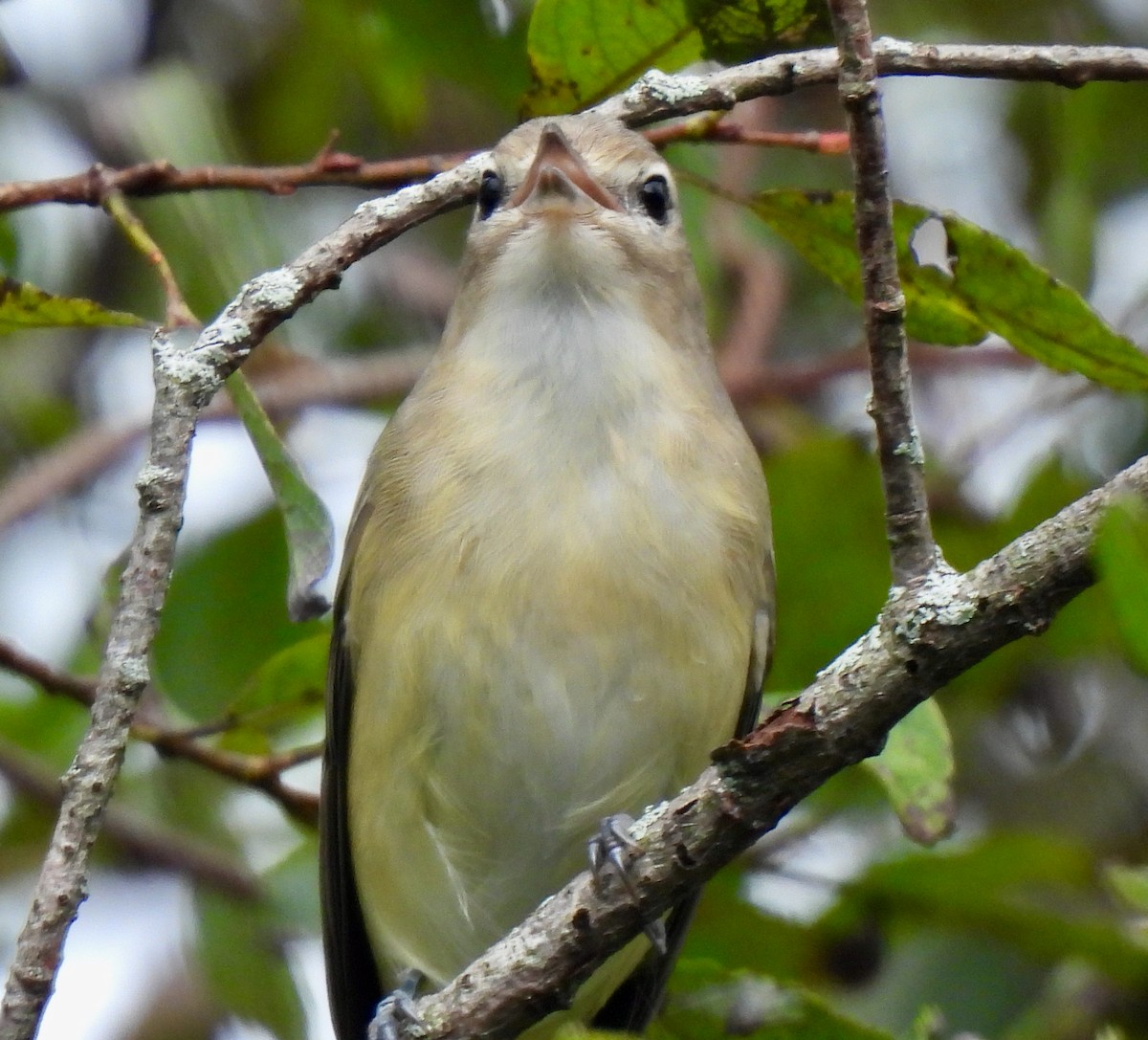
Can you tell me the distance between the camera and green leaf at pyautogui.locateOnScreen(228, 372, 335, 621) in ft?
9.72

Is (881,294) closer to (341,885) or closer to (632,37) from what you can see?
(632,37)

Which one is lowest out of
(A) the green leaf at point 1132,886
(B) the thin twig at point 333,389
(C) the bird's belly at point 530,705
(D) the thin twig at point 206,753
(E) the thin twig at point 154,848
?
(A) the green leaf at point 1132,886

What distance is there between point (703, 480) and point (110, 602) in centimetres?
122

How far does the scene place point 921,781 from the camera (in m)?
3.35

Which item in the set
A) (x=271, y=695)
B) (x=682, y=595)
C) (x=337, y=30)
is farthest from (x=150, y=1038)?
(x=337, y=30)

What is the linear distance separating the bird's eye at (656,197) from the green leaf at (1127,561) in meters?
2.21

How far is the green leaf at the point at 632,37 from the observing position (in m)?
3.22

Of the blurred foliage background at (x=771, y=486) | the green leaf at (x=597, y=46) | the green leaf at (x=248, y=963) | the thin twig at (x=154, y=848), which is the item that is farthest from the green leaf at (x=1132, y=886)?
the thin twig at (x=154, y=848)

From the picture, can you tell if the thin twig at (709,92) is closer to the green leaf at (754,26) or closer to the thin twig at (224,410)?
the green leaf at (754,26)

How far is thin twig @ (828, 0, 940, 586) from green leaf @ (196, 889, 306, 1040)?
2.53 m

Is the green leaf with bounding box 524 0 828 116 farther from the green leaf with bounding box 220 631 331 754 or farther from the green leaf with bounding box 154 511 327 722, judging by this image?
the green leaf with bounding box 154 511 327 722

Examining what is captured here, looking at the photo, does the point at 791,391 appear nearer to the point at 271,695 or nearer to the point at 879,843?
the point at 879,843

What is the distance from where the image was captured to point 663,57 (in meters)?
3.39

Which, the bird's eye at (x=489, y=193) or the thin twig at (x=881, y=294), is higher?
the bird's eye at (x=489, y=193)
